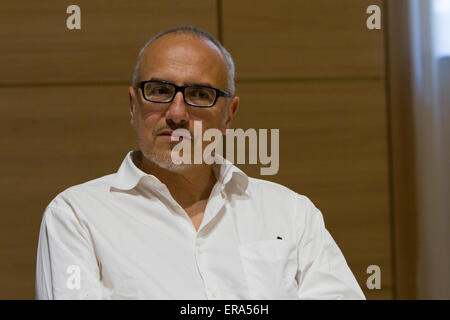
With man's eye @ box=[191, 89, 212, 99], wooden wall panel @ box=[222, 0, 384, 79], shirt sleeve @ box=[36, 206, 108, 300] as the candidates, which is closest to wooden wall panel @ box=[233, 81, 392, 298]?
wooden wall panel @ box=[222, 0, 384, 79]

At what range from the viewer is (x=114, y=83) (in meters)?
2.22

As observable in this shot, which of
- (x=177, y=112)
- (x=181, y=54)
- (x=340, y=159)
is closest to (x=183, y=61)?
(x=181, y=54)

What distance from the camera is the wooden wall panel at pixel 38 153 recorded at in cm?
218

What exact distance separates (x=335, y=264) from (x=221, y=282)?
0.32 m

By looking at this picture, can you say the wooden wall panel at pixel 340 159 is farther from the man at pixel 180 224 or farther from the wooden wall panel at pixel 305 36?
the man at pixel 180 224

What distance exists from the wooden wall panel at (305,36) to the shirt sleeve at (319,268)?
2.91 ft

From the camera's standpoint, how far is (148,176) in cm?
148

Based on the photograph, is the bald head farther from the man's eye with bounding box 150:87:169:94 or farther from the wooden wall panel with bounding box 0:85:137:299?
the wooden wall panel with bounding box 0:85:137:299

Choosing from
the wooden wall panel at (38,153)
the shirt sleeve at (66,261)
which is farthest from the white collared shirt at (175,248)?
the wooden wall panel at (38,153)

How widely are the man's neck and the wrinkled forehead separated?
0.83ft

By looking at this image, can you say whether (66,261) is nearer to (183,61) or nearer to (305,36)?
(183,61)

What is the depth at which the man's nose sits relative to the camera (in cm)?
145
